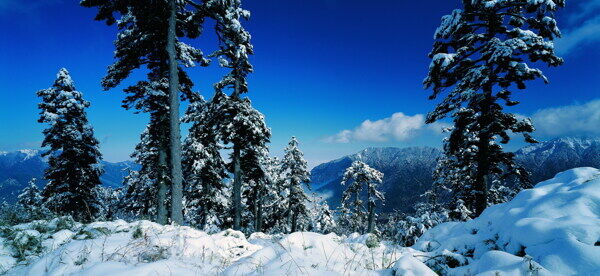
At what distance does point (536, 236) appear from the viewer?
2.88 m

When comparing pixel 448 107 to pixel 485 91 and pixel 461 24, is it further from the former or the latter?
pixel 461 24

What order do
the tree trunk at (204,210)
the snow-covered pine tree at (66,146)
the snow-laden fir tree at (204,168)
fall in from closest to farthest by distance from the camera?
the snow-laden fir tree at (204,168) < the snow-covered pine tree at (66,146) < the tree trunk at (204,210)

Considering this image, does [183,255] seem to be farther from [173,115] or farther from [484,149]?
[484,149]

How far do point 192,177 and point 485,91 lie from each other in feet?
66.2

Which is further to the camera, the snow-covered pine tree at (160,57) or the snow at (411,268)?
the snow-covered pine tree at (160,57)

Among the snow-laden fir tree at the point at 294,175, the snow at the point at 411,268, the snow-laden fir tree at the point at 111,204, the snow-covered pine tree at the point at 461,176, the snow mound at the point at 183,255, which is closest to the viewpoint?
the snow at the point at 411,268

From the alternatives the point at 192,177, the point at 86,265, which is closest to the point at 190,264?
the point at 86,265

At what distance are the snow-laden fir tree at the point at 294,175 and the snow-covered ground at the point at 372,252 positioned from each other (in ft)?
72.7

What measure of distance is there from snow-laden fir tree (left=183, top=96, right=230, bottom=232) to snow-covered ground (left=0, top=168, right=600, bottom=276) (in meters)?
11.7

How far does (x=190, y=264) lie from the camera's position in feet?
11.1

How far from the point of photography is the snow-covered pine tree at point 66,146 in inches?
722

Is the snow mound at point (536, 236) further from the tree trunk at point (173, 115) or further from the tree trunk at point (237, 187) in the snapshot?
the tree trunk at point (237, 187)

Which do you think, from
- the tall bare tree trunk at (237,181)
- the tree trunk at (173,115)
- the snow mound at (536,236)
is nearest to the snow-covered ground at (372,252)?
the snow mound at (536,236)

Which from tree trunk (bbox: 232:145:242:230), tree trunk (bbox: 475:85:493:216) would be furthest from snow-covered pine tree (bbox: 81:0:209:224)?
tree trunk (bbox: 475:85:493:216)
